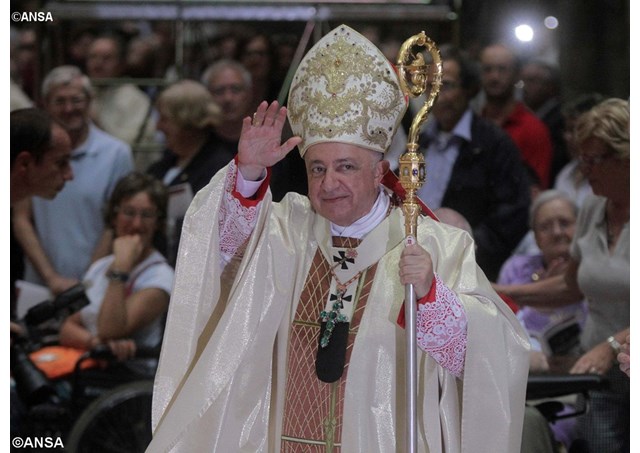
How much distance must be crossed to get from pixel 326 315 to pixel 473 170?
2903mm

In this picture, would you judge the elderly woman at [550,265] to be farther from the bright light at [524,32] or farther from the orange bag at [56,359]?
the orange bag at [56,359]

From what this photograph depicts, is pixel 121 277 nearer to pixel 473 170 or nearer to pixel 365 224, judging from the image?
pixel 473 170

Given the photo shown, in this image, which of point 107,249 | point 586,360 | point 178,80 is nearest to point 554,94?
point 586,360

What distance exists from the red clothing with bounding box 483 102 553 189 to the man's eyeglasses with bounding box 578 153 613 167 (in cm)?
37

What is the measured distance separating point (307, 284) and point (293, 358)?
266mm

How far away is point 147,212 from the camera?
6832mm

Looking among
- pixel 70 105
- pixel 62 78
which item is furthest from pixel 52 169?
pixel 62 78

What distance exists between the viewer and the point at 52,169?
697cm

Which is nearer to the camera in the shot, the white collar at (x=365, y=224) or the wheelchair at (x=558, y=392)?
the white collar at (x=365, y=224)

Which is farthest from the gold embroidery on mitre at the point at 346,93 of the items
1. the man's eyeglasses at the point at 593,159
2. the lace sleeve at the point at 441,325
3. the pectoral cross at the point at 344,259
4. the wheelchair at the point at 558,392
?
the man's eyeglasses at the point at 593,159

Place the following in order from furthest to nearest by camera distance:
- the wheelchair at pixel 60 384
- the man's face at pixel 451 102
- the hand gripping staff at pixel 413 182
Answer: the man's face at pixel 451 102 → the wheelchair at pixel 60 384 → the hand gripping staff at pixel 413 182

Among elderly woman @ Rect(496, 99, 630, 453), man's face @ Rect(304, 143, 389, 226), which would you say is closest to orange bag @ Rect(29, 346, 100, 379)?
elderly woman @ Rect(496, 99, 630, 453)

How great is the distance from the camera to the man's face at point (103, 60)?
23.2ft

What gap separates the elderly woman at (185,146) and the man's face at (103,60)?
34cm
